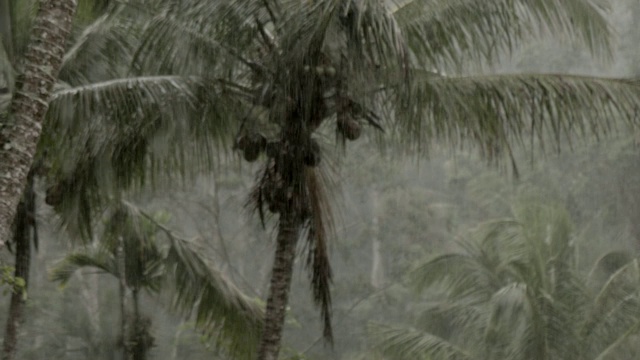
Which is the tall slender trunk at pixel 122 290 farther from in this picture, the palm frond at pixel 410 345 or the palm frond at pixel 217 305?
the palm frond at pixel 410 345

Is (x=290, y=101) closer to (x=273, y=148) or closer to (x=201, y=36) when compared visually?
(x=273, y=148)

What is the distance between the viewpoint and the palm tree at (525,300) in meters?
17.0

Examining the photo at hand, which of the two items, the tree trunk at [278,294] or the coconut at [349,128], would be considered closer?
A: the coconut at [349,128]

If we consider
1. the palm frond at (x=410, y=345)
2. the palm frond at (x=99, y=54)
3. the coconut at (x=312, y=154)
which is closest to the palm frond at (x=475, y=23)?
the coconut at (x=312, y=154)

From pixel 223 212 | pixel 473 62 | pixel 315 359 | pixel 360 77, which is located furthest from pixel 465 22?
pixel 223 212

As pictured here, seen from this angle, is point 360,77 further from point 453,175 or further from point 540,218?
point 453,175

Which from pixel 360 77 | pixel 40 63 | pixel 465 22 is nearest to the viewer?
pixel 40 63

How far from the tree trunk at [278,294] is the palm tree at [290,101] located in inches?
0.5

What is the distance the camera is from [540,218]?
1839 cm

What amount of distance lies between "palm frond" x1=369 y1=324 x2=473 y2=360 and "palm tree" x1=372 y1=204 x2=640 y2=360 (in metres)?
0.01

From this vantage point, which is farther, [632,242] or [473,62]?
[632,242]

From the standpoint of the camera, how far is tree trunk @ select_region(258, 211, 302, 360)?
10.1m

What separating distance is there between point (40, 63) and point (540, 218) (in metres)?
13.6

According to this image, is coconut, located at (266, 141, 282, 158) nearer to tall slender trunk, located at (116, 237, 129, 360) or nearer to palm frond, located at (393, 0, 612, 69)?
palm frond, located at (393, 0, 612, 69)
